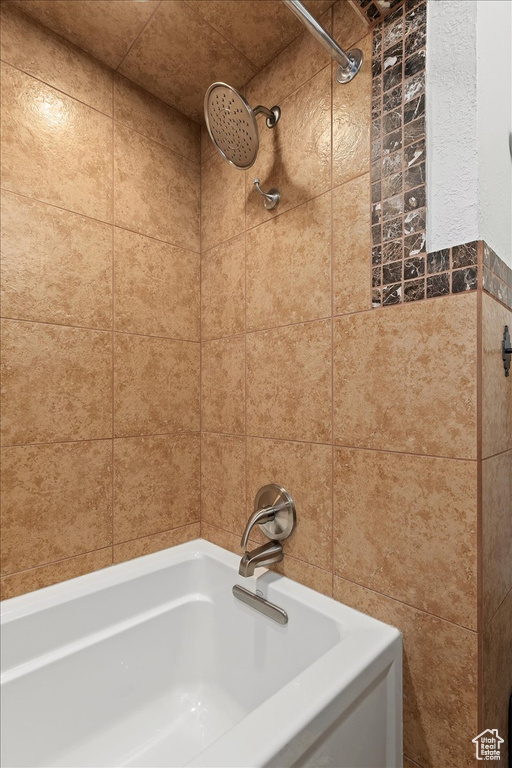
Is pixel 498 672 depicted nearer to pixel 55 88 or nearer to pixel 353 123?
pixel 353 123

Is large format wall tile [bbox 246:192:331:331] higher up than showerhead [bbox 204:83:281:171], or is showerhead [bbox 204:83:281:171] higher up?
showerhead [bbox 204:83:281:171]

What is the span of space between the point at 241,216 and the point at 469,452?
3.35ft

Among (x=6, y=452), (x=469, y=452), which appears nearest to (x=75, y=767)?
(x=6, y=452)

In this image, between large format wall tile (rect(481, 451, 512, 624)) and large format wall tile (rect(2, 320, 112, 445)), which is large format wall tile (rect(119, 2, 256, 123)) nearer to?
large format wall tile (rect(2, 320, 112, 445))

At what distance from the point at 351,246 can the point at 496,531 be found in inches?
→ 29.2

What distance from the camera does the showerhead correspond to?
39.5 inches

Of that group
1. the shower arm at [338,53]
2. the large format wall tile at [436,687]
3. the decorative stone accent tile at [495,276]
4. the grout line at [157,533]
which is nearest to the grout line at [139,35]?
the shower arm at [338,53]

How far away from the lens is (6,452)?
1.06 meters

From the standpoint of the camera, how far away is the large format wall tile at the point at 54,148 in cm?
108

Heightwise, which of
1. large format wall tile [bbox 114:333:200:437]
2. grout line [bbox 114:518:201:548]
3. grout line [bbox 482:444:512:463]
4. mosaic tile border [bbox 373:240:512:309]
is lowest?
grout line [bbox 114:518:201:548]

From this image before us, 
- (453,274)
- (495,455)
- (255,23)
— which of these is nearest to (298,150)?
(255,23)

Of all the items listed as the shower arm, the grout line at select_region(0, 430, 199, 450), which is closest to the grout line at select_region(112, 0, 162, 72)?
the shower arm

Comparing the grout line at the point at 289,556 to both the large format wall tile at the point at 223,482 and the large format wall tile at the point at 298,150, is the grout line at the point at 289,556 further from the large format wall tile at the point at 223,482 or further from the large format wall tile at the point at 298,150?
the large format wall tile at the point at 298,150

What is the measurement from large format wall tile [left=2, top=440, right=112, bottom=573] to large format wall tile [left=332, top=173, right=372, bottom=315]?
85cm
